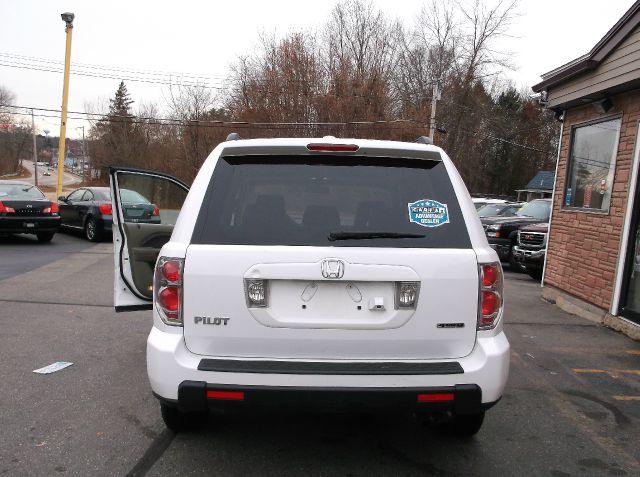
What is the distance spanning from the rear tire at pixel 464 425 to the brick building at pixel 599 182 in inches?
149

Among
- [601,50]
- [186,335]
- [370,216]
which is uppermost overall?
[601,50]

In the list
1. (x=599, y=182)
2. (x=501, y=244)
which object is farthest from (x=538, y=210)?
(x=599, y=182)

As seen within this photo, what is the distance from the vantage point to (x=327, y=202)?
8.99 feet

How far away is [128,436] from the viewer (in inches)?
129

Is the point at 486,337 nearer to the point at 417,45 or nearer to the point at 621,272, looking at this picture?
the point at 621,272

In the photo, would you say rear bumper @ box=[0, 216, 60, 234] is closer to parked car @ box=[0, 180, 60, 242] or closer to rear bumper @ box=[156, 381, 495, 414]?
parked car @ box=[0, 180, 60, 242]

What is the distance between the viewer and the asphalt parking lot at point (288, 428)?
2975 mm

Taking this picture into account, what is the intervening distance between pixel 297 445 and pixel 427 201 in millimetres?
1684

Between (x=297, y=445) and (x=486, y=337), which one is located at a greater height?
(x=486, y=337)

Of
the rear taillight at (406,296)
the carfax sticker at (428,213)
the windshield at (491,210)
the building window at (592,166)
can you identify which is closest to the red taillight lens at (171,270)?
the rear taillight at (406,296)

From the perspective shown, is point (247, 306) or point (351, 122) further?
point (351, 122)

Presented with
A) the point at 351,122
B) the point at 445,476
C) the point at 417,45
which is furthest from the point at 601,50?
the point at 417,45

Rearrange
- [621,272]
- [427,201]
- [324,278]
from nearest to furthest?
[324,278], [427,201], [621,272]

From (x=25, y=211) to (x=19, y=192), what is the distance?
2.59 feet
